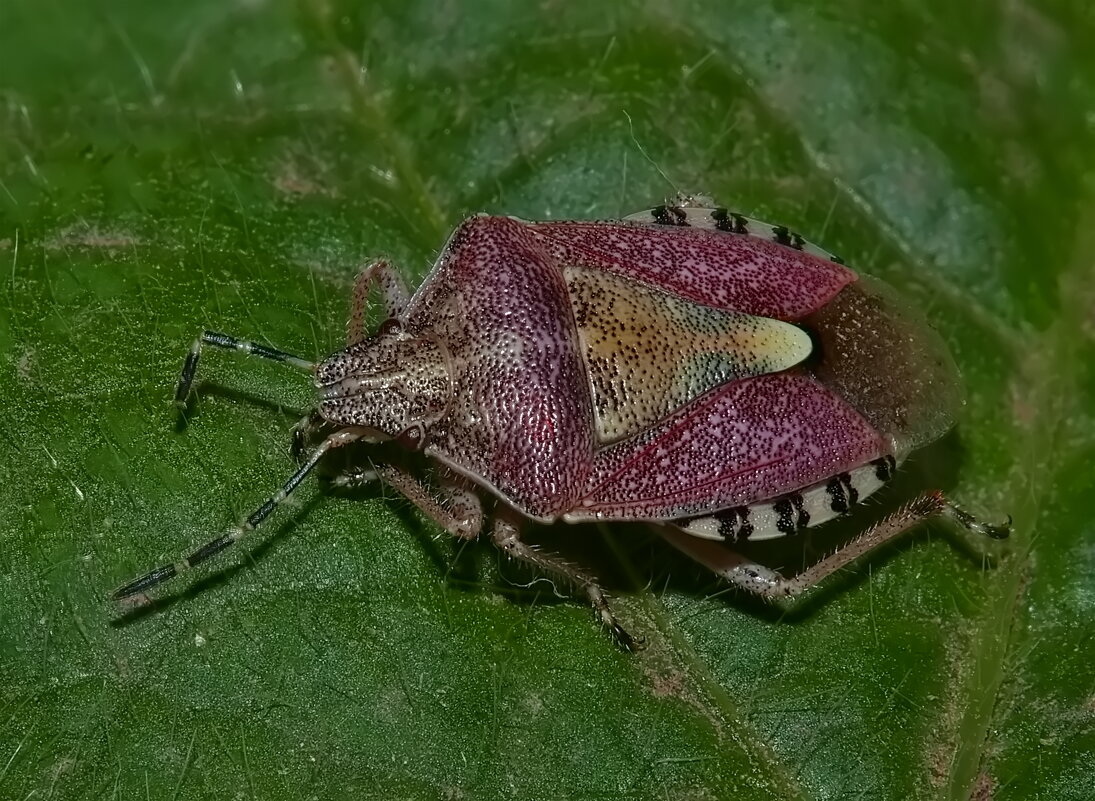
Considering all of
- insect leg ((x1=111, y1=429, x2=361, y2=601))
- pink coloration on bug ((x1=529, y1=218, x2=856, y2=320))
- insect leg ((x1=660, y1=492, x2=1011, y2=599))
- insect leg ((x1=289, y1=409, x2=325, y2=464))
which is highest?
pink coloration on bug ((x1=529, y1=218, x2=856, y2=320))

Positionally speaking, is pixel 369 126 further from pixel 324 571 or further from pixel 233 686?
pixel 233 686

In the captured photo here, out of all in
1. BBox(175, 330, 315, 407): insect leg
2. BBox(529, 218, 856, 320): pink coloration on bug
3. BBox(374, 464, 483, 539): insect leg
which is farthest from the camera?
BBox(529, 218, 856, 320): pink coloration on bug

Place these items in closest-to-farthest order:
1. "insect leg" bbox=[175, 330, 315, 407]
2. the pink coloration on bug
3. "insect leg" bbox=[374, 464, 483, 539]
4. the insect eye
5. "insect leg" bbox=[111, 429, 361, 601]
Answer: "insect leg" bbox=[111, 429, 361, 601] → "insect leg" bbox=[175, 330, 315, 407] → "insect leg" bbox=[374, 464, 483, 539] → the insect eye → the pink coloration on bug

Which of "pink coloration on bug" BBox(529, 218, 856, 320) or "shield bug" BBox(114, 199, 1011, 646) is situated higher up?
"pink coloration on bug" BBox(529, 218, 856, 320)

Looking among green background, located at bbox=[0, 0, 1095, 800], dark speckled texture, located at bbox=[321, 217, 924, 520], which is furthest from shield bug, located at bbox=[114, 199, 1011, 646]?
green background, located at bbox=[0, 0, 1095, 800]

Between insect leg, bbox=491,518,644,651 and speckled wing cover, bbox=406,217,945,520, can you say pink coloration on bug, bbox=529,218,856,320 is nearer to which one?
speckled wing cover, bbox=406,217,945,520

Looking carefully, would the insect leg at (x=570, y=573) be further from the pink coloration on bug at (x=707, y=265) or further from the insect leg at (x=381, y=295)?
the pink coloration on bug at (x=707, y=265)

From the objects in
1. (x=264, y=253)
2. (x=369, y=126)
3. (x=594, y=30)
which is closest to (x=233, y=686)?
(x=264, y=253)

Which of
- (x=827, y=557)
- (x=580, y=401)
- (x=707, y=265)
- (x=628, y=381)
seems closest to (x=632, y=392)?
(x=628, y=381)
